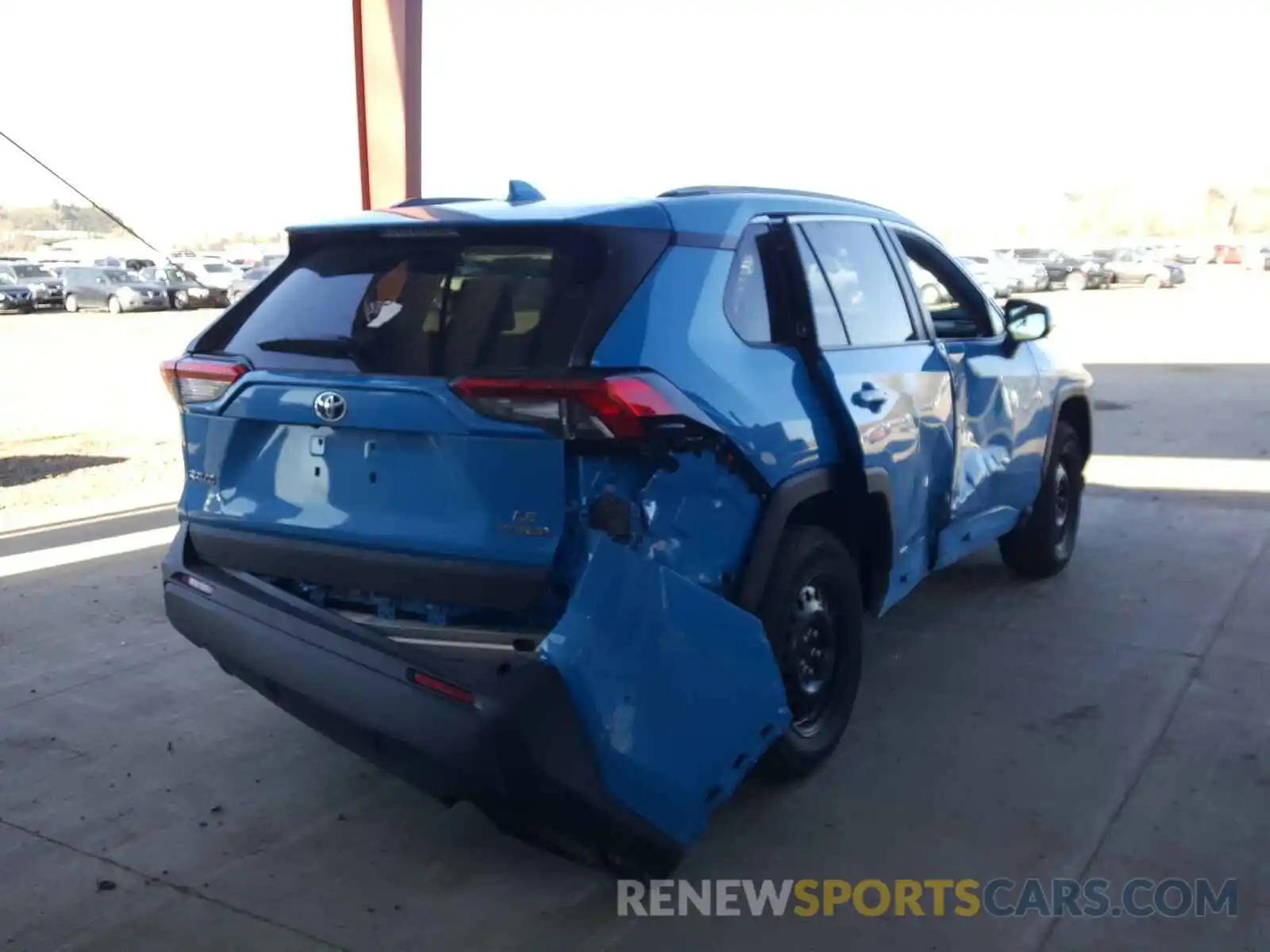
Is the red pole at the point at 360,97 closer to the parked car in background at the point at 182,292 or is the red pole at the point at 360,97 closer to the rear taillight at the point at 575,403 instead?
the rear taillight at the point at 575,403

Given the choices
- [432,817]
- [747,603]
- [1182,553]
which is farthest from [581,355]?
[1182,553]

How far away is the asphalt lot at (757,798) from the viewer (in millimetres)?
3203

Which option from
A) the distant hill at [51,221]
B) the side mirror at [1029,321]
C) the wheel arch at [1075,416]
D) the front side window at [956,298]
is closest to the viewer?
the front side window at [956,298]

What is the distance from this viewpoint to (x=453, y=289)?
3408mm

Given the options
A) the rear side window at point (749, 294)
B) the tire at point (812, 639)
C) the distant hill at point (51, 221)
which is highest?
the rear side window at point (749, 294)

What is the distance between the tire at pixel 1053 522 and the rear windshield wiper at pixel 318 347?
3.71m

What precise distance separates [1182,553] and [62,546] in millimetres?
6582

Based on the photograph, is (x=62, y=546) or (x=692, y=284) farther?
(x=62, y=546)

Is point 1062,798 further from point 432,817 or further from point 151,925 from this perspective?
point 151,925

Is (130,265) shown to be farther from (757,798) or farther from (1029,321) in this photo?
(757,798)

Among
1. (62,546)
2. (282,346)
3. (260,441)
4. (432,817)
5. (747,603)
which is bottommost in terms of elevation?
(62,546)

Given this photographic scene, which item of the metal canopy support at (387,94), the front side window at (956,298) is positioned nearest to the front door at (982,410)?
the front side window at (956,298)

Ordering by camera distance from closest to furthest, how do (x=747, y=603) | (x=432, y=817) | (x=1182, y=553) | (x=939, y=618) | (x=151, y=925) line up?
1. (x=151, y=925)
2. (x=747, y=603)
3. (x=432, y=817)
4. (x=939, y=618)
5. (x=1182, y=553)

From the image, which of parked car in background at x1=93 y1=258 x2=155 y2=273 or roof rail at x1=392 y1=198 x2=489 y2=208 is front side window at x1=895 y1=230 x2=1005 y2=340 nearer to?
roof rail at x1=392 y1=198 x2=489 y2=208
